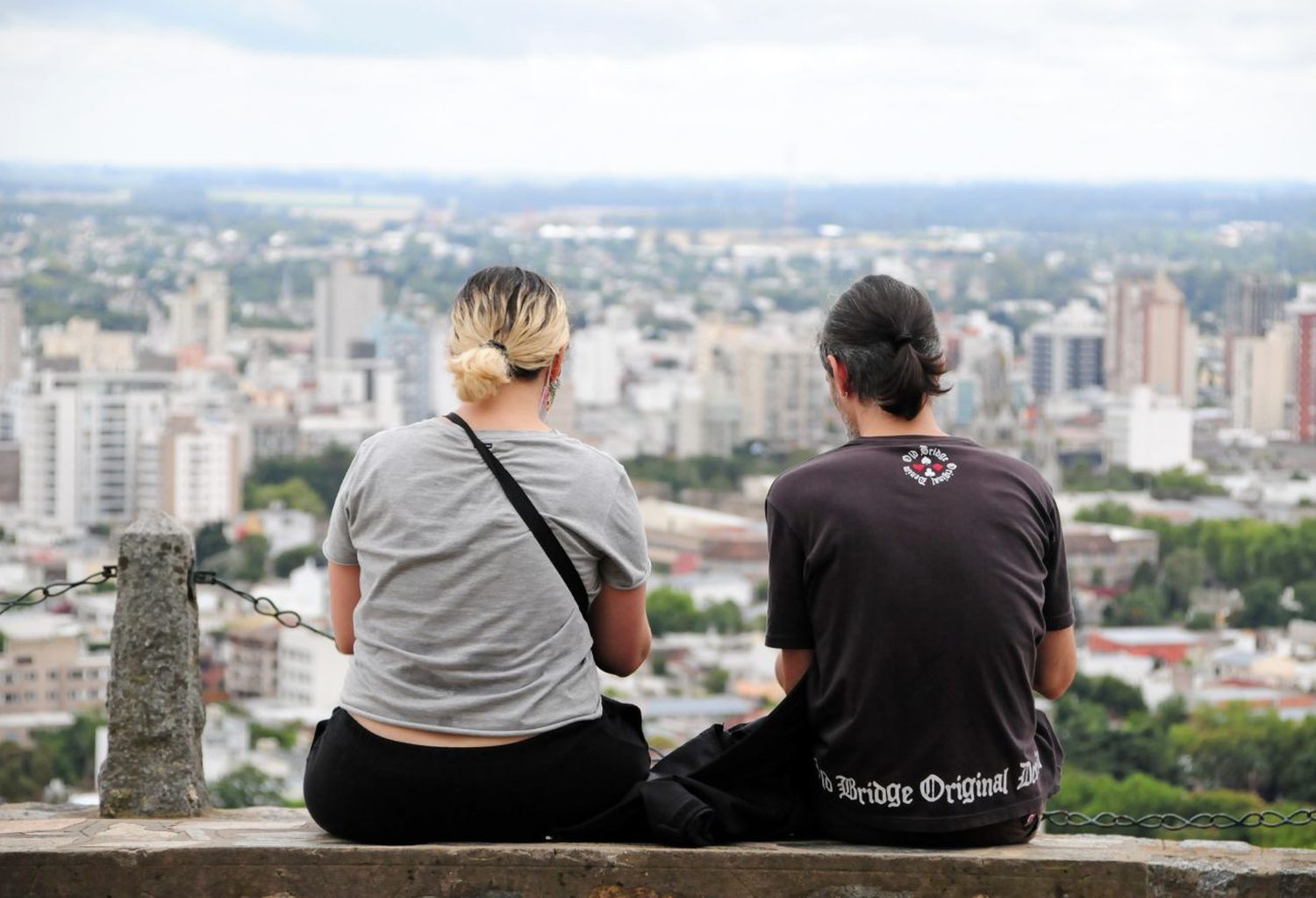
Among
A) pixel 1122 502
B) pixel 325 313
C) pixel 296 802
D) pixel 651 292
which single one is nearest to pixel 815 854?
pixel 296 802

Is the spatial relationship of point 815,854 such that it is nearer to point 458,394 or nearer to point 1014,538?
point 1014,538

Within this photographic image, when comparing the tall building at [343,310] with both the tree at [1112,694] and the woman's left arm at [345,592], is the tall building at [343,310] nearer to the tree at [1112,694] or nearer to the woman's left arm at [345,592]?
the tree at [1112,694]

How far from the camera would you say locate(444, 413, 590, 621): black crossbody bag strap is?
6.86 ft

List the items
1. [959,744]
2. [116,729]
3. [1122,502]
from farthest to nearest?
[1122,502] < [116,729] < [959,744]

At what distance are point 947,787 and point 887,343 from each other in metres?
0.42

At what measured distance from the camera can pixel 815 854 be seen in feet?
6.80

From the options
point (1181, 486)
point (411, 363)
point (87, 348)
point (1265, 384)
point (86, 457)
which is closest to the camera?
point (1181, 486)

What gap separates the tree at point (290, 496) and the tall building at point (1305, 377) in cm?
2934

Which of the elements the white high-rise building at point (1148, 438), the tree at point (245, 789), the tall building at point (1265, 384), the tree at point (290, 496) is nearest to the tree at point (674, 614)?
the tree at point (290, 496)

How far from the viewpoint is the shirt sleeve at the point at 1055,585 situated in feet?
7.02

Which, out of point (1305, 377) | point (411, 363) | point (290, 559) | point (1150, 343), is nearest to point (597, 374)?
point (411, 363)

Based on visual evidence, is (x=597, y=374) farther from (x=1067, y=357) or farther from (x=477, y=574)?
(x=477, y=574)

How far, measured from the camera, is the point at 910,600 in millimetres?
2059

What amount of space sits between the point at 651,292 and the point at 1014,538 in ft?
310
